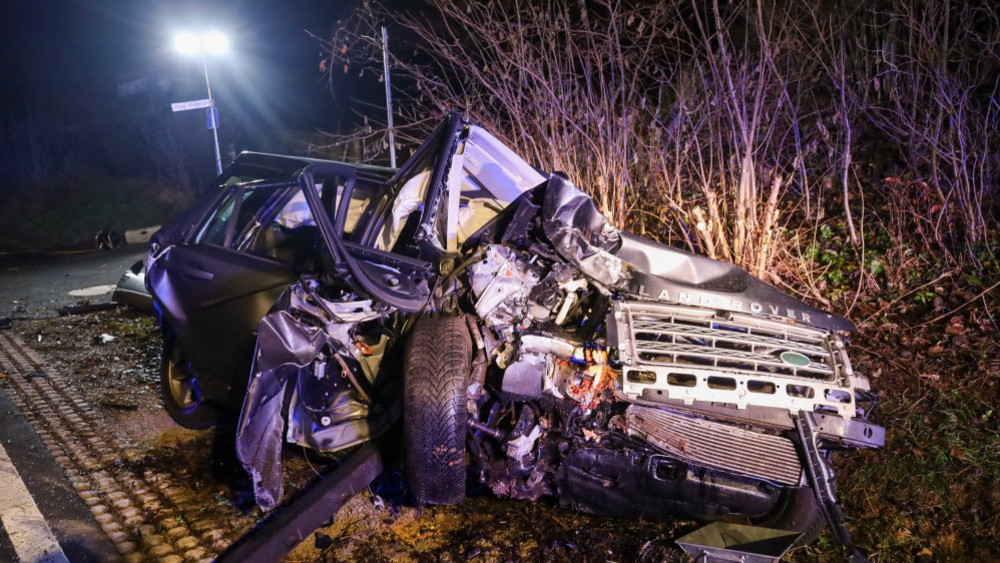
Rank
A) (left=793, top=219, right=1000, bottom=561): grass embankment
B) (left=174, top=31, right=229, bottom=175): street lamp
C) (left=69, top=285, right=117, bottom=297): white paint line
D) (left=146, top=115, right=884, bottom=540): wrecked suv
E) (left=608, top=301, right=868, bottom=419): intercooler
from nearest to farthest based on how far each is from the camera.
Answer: (left=608, top=301, right=868, bottom=419): intercooler → (left=146, top=115, right=884, bottom=540): wrecked suv → (left=793, top=219, right=1000, bottom=561): grass embankment → (left=69, top=285, right=117, bottom=297): white paint line → (left=174, top=31, right=229, bottom=175): street lamp

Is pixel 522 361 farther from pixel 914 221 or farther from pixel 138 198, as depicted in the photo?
pixel 138 198

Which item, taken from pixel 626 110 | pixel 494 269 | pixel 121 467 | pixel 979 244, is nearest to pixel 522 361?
pixel 494 269

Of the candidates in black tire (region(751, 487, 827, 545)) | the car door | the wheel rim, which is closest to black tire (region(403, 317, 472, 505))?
the car door

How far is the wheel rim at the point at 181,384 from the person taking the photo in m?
4.74

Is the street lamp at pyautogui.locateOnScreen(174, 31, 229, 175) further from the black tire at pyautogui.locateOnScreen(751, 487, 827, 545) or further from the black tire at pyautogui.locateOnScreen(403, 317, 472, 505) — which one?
the black tire at pyautogui.locateOnScreen(751, 487, 827, 545)

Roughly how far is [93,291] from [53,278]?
178 centimetres

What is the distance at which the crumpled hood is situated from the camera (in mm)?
3465

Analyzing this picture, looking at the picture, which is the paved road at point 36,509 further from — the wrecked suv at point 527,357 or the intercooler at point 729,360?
the intercooler at point 729,360

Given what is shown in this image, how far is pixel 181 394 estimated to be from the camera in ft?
15.8

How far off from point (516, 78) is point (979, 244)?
4479 millimetres

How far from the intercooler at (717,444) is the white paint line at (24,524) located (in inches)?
113

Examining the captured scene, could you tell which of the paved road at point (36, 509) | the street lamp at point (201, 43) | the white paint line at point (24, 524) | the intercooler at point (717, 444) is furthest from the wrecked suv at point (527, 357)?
the street lamp at point (201, 43)

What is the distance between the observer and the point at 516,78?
23.0 feet

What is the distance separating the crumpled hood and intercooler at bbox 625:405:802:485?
66cm
